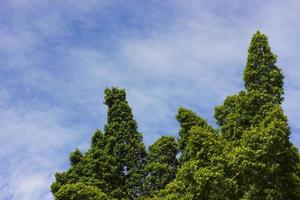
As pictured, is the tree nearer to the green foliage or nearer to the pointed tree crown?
the green foliage

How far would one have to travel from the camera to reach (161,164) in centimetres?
3775

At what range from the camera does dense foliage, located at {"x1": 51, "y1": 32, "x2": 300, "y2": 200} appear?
86.8 ft

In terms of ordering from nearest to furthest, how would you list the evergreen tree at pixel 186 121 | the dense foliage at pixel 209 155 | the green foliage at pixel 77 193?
the dense foliage at pixel 209 155 < the green foliage at pixel 77 193 < the evergreen tree at pixel 186 121

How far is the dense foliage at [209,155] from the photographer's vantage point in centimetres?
2647

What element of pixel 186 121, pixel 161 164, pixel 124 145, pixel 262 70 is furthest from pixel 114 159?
pixel 262 70

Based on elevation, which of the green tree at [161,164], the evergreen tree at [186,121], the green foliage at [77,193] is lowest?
the green foliage at [77,193]

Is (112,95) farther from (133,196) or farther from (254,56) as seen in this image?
(254,56)

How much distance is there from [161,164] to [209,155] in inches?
443

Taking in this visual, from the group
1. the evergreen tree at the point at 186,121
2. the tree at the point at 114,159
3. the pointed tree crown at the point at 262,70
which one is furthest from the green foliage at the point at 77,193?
the pointed tree crown at the point at 262,70

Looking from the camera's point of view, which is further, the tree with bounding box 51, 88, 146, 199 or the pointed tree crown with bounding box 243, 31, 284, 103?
the tree with bounding box 51, 88, 146, 199

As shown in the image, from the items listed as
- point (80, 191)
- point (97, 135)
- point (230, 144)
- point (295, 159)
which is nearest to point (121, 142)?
point (97, 135)

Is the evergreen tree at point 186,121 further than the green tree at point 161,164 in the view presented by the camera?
No

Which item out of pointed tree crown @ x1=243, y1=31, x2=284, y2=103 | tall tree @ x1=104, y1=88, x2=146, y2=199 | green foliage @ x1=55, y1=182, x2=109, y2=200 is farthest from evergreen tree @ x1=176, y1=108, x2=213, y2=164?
green foliage @ x1=55, y1=182, x2=109, y2=200

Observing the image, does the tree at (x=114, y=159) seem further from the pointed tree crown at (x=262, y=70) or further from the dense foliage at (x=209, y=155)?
the pointed tree crown at (x=262, y=70)
